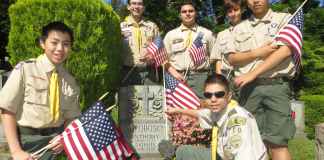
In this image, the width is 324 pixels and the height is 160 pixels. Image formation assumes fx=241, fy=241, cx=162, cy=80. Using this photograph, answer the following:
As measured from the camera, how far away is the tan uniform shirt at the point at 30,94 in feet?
7.05

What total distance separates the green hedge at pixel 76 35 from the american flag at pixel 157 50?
879mm

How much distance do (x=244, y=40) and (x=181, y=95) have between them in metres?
1.39

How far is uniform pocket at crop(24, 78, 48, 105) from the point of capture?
7.48ft

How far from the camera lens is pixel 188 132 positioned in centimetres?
407

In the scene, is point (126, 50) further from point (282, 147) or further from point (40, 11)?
point (282, 147)

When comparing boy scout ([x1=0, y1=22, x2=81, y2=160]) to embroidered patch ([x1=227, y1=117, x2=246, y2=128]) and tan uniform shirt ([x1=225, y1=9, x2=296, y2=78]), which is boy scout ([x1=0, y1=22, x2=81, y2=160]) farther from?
tan uniform shirt ([x1=225, y1=9, x2=296, y2=78])

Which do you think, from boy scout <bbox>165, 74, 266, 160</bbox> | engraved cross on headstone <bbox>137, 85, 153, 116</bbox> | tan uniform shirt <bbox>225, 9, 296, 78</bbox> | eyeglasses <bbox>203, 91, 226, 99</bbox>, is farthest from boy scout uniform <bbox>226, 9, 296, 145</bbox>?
engraved cross on headstone <bbox>137, 85, 153, 116</bbox>

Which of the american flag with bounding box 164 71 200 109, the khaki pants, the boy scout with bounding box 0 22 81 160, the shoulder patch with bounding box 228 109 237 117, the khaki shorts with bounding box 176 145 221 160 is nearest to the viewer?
the boy scout with bounding box 0 22 81 160

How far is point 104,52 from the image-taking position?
4312 millimetres

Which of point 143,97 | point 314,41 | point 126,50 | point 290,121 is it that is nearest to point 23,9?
point 126,50

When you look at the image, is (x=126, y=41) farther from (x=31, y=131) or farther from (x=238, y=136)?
(x=238, y=136)

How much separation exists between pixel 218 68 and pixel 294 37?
6.47 feet

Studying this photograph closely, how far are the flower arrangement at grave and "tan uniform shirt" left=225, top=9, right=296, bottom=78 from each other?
1.25 m

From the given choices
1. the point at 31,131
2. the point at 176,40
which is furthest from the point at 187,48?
the point at 31,131
